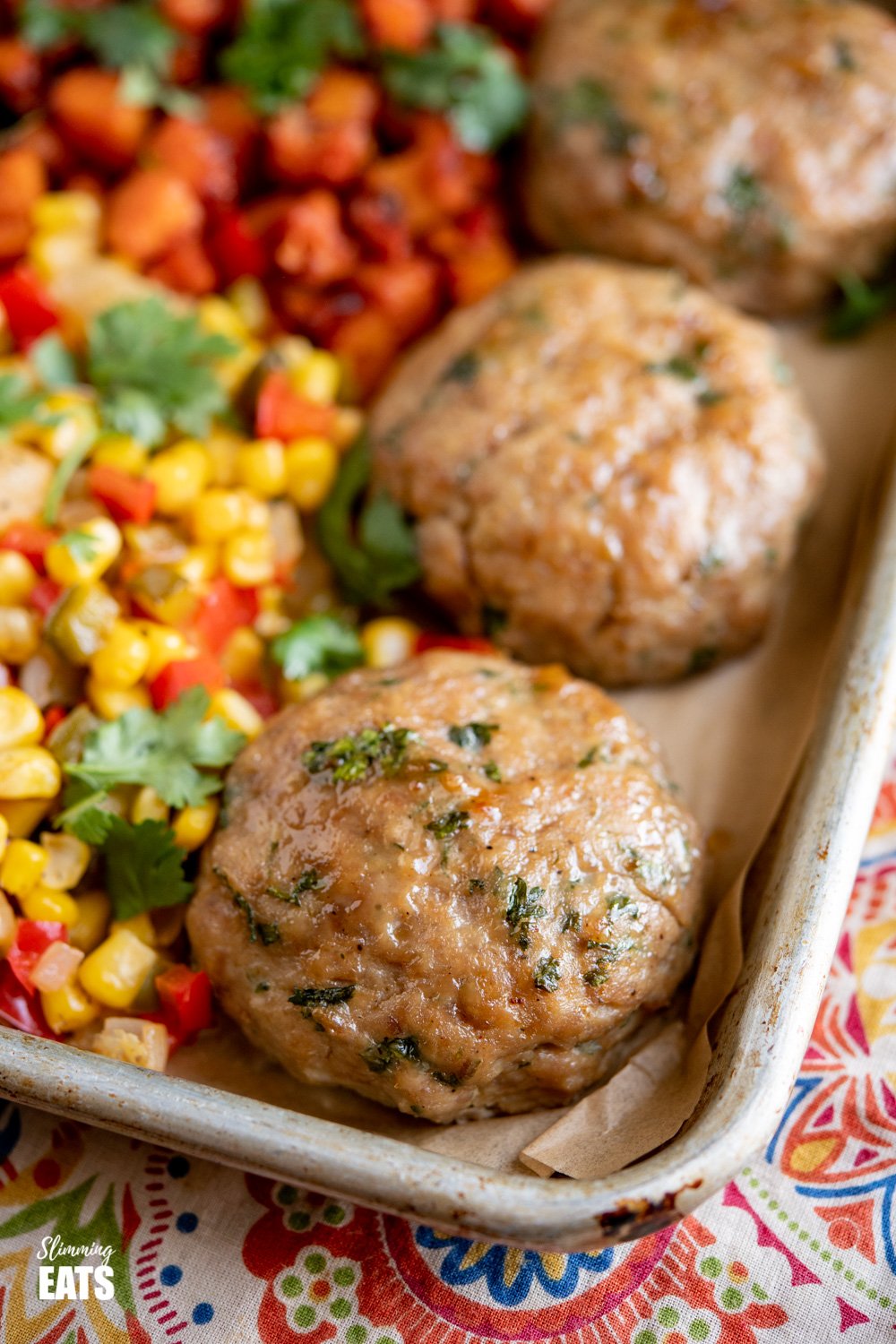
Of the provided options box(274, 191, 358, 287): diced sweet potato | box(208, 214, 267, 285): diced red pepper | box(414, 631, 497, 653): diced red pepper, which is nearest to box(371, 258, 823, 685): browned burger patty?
box(414, 631, 497, 653): diced red pepper

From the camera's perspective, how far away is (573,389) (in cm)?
351

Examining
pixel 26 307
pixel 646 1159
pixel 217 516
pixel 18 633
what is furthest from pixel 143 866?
pixel 26 307

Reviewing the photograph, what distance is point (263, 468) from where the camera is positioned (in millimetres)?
3643

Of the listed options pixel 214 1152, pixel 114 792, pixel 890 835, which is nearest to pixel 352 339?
pixel 114 792

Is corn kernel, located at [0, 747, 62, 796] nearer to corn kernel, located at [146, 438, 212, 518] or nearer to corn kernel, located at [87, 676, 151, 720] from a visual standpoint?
corn kernel, located at [87, 676, 151, 720]

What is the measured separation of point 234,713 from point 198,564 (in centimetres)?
48

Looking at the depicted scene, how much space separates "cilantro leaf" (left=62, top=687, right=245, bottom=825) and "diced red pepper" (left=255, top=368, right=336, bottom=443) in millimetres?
1051

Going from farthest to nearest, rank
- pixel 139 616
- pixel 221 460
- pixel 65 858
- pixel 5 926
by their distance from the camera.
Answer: pixel 221 460 < pixel 139 616 < pixel 65 858 < pixel 5 926

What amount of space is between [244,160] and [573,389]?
1618mm

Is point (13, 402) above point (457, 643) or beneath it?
above

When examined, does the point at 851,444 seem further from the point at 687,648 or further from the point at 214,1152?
the point at 214,1152

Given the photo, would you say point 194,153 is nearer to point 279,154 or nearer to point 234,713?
point 279,154

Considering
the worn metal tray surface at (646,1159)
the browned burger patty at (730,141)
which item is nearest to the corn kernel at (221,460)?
the browned burger patty at (730,141)

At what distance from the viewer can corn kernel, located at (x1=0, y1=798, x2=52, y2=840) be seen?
2.95m
